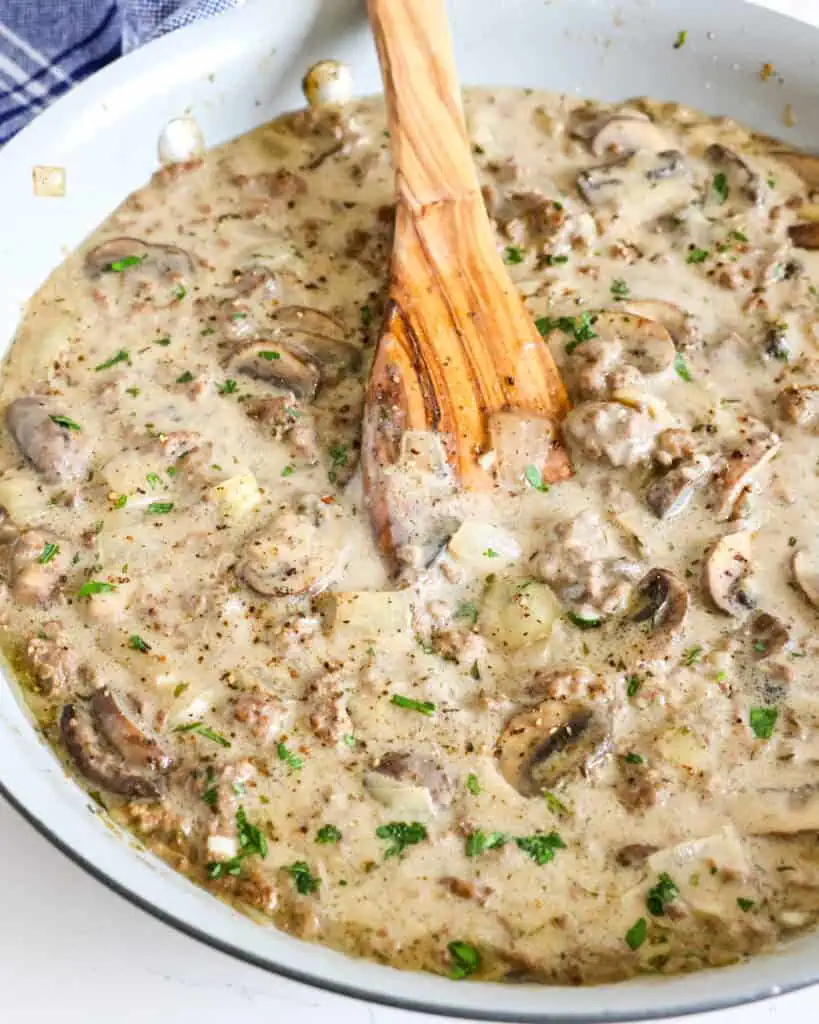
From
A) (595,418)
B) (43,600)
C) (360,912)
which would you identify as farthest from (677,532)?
(43,600)

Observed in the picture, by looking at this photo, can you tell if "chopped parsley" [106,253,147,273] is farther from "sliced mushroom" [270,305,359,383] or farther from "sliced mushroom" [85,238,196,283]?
"sliced mushroom" [270,305,359,383]

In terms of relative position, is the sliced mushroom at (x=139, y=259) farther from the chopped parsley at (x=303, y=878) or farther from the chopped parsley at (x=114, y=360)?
the chopped parsley at (x=303, y=878)

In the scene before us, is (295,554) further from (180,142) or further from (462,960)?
(180,142)

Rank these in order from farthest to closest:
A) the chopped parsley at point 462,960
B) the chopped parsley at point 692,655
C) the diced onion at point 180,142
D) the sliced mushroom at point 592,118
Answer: the sliced mushroom at point 592,118
the diced onion at point 180,142
the chopped parsley at point 692,655
the chopped parsley at point 462,960

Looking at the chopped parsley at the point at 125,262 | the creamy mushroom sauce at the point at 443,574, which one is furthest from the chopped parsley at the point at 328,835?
the chopped parsley at the point at 125,262

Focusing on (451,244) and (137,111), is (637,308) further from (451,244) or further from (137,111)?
(137,111)

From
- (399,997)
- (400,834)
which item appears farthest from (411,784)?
(399,997)
